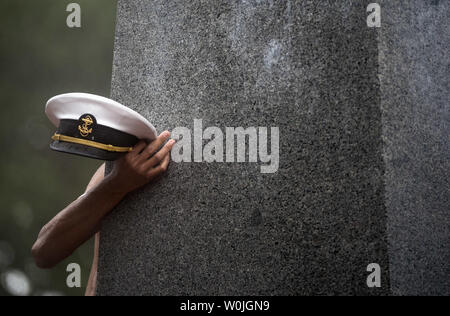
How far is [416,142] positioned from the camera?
9.45 ft

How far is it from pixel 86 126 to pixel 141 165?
0.46 meters

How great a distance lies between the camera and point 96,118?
10.0 feet

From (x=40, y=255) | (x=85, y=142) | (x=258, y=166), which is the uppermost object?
(x=85, y=142)

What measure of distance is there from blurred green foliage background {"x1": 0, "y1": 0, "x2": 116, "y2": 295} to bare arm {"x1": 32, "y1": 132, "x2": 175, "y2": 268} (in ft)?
26.1

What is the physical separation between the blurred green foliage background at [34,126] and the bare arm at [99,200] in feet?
26.1

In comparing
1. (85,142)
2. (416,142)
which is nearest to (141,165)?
(85,142)

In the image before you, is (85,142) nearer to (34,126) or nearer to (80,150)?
(80,150)

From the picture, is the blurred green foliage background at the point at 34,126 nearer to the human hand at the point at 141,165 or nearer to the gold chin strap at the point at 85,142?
the human hand at the point at 141,165

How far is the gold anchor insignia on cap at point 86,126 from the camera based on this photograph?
119 inches

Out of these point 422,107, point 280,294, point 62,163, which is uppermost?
point 62,163

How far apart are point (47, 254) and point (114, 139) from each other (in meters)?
1.22
